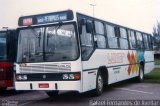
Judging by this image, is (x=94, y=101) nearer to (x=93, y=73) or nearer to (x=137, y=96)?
(x=93, y=73)

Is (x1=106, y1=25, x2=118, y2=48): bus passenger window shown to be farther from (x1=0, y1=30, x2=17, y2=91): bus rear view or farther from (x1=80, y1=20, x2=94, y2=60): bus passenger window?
(x1=0, y1=30, x2=17, y2=91): bus rear view

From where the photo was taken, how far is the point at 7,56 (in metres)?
15.7

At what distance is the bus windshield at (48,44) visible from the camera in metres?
12.1

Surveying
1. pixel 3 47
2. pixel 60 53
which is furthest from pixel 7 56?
pixel 60 53

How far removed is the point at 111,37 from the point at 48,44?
14.7 feet

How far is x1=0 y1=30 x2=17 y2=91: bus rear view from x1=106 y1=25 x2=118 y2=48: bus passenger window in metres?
4.07

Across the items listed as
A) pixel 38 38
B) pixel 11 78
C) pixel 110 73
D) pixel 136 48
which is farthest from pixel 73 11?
pixel 136 48

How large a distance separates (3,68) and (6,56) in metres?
0.53

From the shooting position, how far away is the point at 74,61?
39.0 feet

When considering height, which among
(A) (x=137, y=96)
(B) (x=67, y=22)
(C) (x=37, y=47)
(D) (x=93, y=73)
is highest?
(B) (x=67, y=22)

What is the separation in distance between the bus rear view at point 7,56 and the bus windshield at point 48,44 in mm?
2824

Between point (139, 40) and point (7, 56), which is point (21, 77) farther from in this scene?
point (139, 40)

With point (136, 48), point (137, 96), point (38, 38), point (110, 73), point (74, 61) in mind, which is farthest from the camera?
point (136, 48)

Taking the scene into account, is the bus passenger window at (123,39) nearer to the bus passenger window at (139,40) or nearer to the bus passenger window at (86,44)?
the bus passenger window at (139,40)
